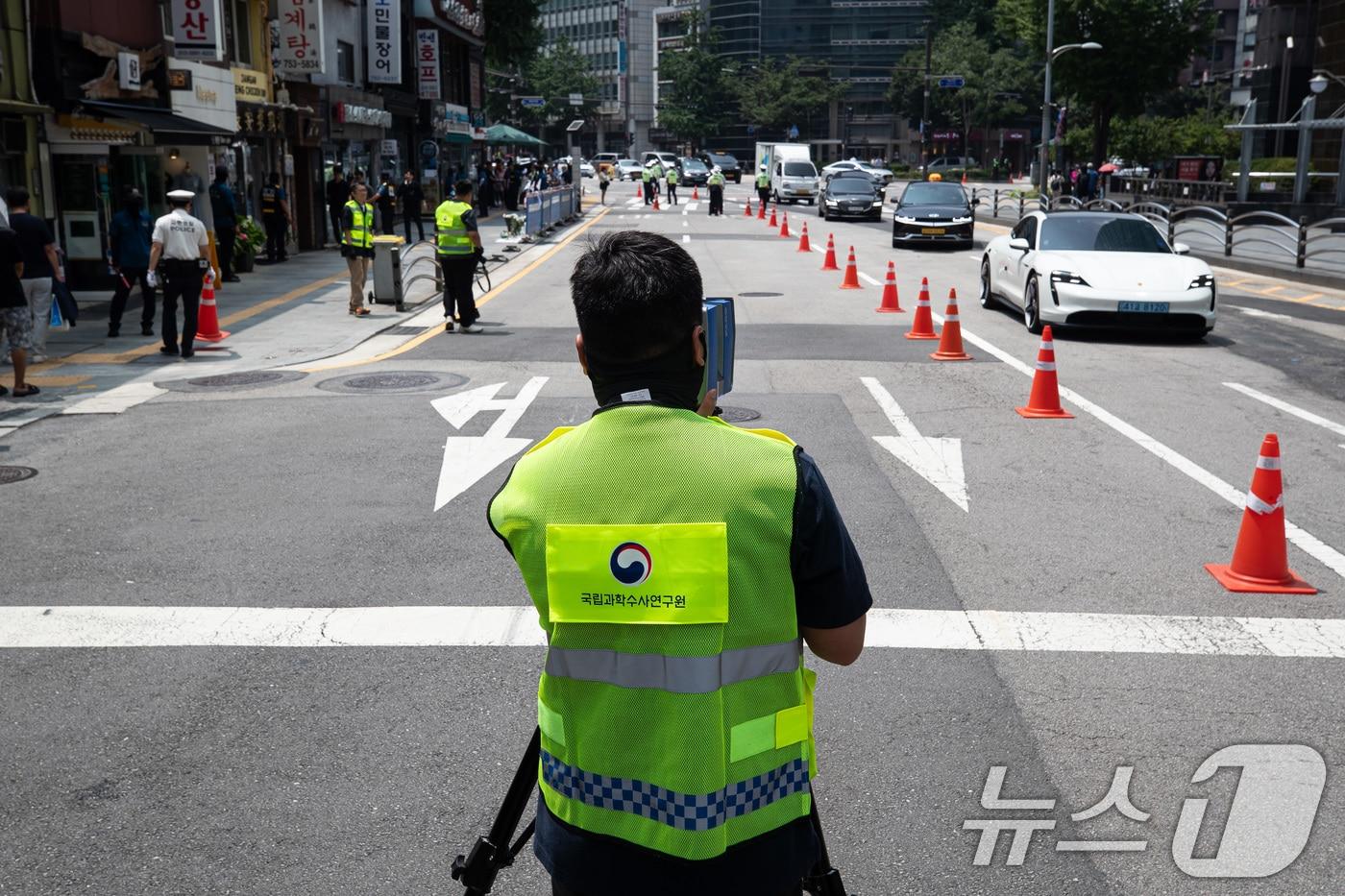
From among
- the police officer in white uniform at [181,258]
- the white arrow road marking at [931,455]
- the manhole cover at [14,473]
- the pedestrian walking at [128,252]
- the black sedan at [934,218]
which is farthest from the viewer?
the black sedan at [934,218]

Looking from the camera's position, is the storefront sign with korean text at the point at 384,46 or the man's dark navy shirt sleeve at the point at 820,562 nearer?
the man's dark navy shirt sleeve at the point at 820,562

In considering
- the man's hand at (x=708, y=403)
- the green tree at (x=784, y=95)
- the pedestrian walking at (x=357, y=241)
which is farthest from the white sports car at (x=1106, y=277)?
the green tree at (x=784, y=95)

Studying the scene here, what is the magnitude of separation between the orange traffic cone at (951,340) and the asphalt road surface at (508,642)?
197 centimetres

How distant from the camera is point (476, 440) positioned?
407 inches

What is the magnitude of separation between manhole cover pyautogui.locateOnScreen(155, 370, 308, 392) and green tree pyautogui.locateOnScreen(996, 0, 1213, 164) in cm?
4893

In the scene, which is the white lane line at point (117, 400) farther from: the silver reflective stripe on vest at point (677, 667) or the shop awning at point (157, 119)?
the silver reflective stripe on vest at point (677, 667)

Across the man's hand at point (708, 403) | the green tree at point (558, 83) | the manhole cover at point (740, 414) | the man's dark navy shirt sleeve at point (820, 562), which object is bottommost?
the manhole cover at point (740, 414)

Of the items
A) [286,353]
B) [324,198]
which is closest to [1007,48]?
[324,198]

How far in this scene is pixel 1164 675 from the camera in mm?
5711

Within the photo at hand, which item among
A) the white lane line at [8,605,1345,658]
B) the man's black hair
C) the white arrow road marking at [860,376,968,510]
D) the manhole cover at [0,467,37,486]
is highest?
the man's black hair

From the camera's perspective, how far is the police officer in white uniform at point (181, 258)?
1437 cm

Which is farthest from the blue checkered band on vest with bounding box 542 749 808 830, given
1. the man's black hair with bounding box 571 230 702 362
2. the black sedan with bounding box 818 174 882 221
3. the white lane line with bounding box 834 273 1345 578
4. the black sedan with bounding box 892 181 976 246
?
the black sedan with bounding box 818 174 882 221

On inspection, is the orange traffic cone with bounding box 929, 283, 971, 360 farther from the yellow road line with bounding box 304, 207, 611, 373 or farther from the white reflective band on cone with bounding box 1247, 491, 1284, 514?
the white reflective band on cone with bounding box 1247, 491, 1284, 514

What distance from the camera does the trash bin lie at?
1981cm
